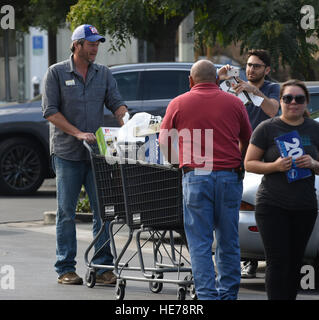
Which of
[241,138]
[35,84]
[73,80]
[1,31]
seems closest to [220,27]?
[73,80]

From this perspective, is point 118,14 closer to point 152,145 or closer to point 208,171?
point 152,145

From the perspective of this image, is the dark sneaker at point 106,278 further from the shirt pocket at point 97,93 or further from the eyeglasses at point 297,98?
the eyeglasses at point 297,98

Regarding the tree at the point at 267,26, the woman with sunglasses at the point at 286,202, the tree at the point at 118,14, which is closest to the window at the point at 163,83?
the tree at the point at 118,14

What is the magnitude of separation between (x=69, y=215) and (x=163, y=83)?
649 cm

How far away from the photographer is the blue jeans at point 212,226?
680 cm

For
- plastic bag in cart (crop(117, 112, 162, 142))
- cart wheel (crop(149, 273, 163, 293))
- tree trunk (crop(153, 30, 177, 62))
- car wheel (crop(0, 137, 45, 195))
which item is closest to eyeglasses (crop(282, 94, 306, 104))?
plastic bag in cart (crop(117, 112, 162, 142))

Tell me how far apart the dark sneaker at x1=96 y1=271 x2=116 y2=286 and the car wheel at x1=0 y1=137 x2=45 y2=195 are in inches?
288

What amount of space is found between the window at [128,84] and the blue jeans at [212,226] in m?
7.70

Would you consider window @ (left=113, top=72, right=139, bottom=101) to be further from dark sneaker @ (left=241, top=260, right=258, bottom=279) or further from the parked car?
dark sneaker @ (left=241, top=260, right=258, bottom=279)

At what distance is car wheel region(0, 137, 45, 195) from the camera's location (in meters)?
15.5

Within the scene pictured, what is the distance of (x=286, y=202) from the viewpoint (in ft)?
20.7

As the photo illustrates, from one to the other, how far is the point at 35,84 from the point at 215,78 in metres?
29.8

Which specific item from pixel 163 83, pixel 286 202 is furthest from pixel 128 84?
pixel 286 202
